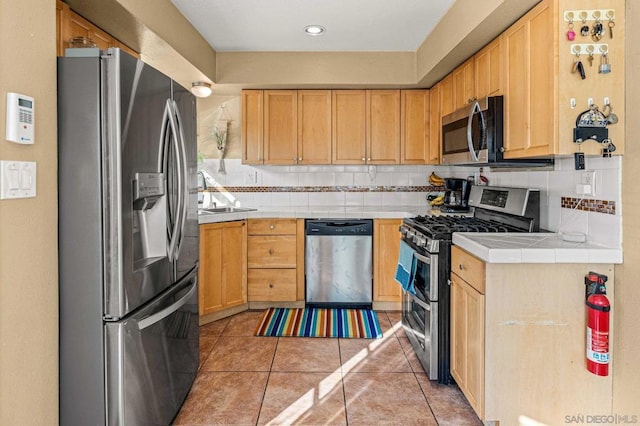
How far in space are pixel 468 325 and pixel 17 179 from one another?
2048 mm

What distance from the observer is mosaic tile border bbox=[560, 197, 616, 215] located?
2.01 meters

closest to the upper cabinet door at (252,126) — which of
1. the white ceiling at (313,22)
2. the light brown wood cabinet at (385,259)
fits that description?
the white ceiling at (313,22)

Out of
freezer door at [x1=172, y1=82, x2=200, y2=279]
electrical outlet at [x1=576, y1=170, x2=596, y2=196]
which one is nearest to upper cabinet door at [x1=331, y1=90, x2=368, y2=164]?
freezer door at [x1=172, y1=82, x2=200, y2=279]

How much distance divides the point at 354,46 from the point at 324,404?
2941 mm

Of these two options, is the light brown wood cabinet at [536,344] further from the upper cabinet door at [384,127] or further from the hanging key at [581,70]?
the upper cabinet door at [384,127]

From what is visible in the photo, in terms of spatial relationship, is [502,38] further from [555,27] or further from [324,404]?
[324,404]

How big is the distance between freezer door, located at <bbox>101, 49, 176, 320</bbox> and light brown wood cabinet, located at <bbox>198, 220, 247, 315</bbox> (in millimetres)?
1587

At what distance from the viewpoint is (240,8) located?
2.95 meters

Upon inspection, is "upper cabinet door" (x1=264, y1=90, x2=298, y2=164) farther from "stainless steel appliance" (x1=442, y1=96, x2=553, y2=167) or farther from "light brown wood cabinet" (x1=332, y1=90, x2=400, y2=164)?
"stainless steel appliance" (x1=442, y1=96, x2=553, y2=167)

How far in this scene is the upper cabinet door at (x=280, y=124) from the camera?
4160 millimetres

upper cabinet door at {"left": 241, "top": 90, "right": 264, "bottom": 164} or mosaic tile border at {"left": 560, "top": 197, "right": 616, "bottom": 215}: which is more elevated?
upper cabinet door at {"left": 241, "top": 90, "right": 264, "bottom": 164}

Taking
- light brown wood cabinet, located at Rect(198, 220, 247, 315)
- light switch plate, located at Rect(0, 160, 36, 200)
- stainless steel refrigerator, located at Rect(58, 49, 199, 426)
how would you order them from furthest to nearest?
light brown wood cabinet, located at Rect(198, 220, 247, 315) < stainless steel refrigerator, located at Rect(58, 49, 199, 426) < light switch plate, located at Rect(0, 160, 36, 200)

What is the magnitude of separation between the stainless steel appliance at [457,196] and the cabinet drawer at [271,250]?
4.70 ft

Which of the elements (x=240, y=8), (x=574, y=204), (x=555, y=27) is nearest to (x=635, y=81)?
(x=555, y=27)
